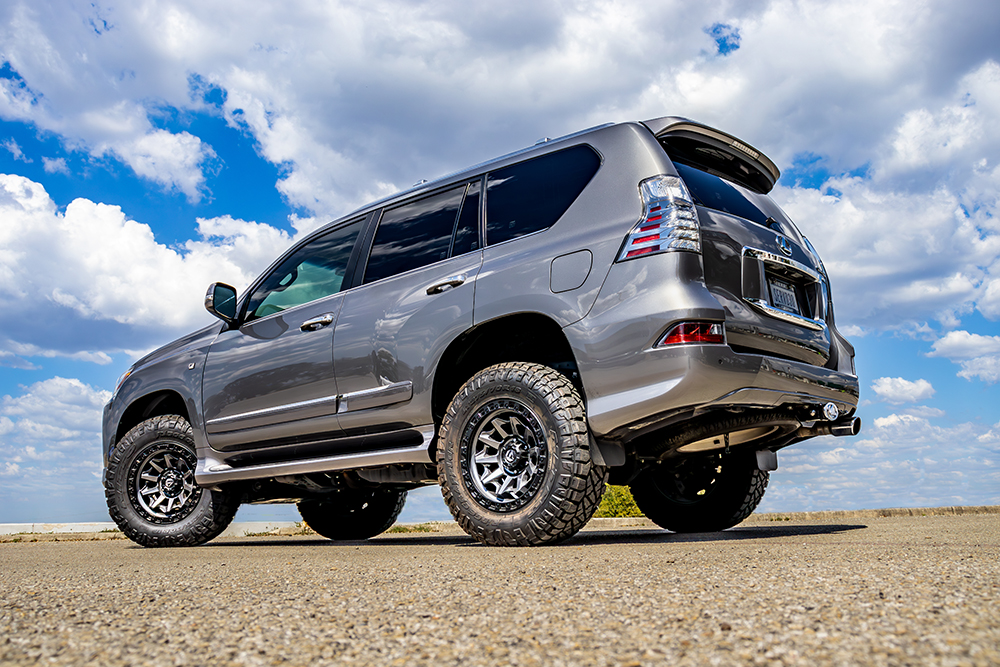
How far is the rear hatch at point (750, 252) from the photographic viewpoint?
3701 mm

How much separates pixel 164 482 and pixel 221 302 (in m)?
1.51

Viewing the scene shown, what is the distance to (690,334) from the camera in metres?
3.43

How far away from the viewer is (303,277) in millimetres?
5547

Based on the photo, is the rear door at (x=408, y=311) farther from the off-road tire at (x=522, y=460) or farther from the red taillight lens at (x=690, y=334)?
the red taillight lens at (x=690, y=334)

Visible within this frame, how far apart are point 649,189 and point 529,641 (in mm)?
2783

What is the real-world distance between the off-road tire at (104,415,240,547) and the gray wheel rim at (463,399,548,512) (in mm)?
2603

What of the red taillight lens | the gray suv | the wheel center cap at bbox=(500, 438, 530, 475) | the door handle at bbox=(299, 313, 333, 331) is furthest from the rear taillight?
the door handle at bbox=(299, 313, 333, 331)

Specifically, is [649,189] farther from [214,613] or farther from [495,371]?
[214,613]

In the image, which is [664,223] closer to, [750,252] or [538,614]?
[750,252]

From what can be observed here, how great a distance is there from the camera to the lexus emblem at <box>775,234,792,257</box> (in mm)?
4168

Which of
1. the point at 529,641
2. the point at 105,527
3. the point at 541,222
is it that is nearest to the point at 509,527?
the point at 541,222

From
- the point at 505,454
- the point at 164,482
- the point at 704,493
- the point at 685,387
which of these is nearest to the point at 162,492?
the point at 164,482

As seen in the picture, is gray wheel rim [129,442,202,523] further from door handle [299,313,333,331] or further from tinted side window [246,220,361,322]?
door handle [299,313,333,331]

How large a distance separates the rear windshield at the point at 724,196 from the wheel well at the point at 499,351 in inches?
42.3
